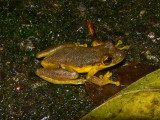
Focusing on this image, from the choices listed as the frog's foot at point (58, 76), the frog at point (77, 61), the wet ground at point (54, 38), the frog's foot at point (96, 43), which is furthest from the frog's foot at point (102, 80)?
the frog's foot at point (96, 43)

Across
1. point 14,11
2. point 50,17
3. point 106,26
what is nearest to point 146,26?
point 106,26

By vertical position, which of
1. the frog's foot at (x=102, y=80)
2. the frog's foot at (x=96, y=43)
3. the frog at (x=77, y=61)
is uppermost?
the frog's foot at (x=96, y=43)

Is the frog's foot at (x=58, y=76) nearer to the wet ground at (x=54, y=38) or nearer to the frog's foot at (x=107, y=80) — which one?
the wet ground at (x=54, y=38)

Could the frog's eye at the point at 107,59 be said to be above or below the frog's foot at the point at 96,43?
below

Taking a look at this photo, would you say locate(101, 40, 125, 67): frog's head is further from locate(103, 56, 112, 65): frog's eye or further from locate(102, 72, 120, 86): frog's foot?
locate(102, 72, 120, 86): frog's foot

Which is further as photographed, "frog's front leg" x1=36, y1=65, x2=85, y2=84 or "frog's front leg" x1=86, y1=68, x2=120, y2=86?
"frog's front leg" x1=36, y1=65, x2=85, y2=84

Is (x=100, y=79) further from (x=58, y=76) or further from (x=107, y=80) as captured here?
(x=58, y=76)

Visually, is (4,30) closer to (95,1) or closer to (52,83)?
(52,83)

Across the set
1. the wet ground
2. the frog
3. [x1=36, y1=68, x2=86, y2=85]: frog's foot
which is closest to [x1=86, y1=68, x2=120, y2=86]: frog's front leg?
the frog
